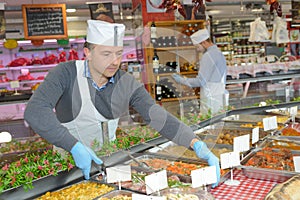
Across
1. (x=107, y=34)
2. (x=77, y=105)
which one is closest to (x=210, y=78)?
(x=77, y=105)

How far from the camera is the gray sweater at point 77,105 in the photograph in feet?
8.05

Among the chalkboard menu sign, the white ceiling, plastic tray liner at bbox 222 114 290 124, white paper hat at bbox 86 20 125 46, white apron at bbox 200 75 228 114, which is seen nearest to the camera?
white paper hat at bbox 86 20 125 46

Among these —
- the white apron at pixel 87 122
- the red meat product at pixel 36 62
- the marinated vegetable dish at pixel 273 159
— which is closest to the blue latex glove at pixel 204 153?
the marinated vegetable dish at pixel 273 159

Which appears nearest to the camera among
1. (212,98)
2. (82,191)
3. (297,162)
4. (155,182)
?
(155,182)

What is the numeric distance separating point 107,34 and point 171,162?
1.23m

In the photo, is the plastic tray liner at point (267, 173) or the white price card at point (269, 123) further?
the white price card at point (269, 123)

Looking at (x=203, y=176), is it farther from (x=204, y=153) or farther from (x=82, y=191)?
(x=82, y=191)

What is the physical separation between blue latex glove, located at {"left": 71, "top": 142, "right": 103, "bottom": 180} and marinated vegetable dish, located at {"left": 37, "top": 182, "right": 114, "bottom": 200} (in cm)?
11

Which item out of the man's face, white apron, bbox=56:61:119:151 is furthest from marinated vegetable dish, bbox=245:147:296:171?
the man's face

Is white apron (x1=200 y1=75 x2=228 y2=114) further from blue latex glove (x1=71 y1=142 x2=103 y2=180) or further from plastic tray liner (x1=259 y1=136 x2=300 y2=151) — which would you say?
blue latex glove (x1=71 y1=142 x2=103 y2=180)

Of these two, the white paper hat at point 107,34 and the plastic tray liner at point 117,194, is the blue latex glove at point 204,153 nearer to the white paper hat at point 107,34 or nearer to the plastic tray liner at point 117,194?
the plastic tray liner at point 117,194

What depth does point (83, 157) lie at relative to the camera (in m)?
2.49

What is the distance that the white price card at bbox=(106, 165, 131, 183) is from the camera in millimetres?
2558

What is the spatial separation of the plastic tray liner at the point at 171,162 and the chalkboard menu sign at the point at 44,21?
215 inches
